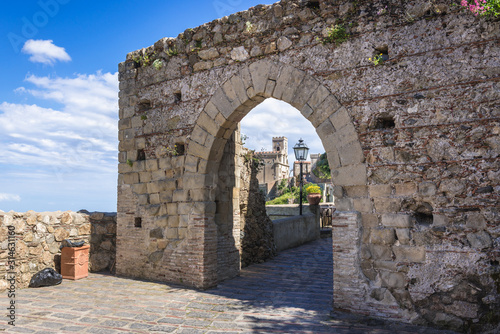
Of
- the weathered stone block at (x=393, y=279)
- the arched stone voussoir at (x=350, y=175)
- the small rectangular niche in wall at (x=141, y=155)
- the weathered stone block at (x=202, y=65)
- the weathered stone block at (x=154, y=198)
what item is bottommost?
the weathered stone block at (x=393, y=279)

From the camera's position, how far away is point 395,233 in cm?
448

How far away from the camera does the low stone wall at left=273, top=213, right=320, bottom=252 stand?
9744 mm

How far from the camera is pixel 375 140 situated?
15.3ft

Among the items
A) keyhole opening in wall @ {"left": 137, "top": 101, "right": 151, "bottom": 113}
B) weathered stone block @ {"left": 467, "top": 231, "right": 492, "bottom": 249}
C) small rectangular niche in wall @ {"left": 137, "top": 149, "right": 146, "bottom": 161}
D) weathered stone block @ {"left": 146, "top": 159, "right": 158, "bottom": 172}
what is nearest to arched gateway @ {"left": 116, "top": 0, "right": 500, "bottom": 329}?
weathered stone block @ {"left": 467, "top": 231, "right": 492, "bottom": 249}

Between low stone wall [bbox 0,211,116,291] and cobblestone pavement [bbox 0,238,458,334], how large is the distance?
415 mm

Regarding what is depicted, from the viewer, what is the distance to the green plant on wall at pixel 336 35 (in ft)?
16.3

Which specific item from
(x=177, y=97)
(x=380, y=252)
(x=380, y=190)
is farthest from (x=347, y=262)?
(x=177, y=97)

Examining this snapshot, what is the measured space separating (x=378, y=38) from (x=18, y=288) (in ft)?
21.4

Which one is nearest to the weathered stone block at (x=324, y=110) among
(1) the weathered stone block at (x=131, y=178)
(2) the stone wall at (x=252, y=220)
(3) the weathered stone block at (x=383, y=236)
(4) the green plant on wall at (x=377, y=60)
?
(4) the green plant on wall at (x=377, y=60)

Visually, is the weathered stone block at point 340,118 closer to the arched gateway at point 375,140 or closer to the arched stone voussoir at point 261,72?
the arched gateway at point 375,140

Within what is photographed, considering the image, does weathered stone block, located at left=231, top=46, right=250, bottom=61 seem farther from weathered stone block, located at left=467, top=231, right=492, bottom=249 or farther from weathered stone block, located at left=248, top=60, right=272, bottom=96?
weathered stone block, located at left=467, top=231, right=492, bottom=249

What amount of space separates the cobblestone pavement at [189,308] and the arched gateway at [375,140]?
0.41 meters

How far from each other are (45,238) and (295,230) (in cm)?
658

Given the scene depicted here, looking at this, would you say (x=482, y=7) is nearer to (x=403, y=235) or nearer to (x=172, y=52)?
(x=403, y=235)
